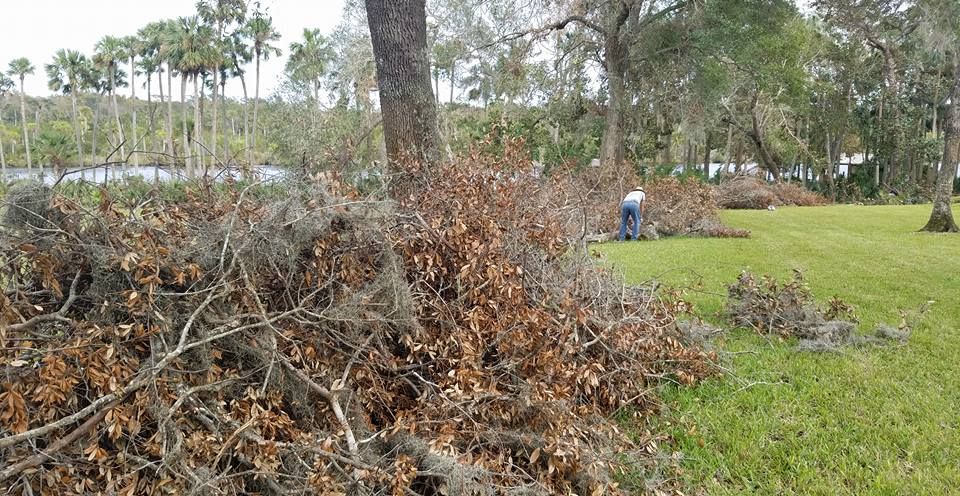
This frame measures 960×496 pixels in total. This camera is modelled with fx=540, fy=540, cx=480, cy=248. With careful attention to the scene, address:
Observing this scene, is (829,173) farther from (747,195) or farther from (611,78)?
(611,78)

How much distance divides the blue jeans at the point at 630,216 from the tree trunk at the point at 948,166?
21.5 ft

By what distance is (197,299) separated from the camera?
92.4 inches

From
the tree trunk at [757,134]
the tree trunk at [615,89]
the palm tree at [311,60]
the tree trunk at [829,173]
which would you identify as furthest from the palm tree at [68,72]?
the tree trunk at [829,173]

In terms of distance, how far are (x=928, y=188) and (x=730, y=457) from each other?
30227mm

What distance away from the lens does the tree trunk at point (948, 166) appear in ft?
36.9

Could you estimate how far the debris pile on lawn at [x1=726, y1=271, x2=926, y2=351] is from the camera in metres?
4.69

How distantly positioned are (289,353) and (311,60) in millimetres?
28634

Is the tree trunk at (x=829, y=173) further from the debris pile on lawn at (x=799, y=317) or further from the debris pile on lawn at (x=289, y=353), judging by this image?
the debris pile on lawn at (x=289, y=353)

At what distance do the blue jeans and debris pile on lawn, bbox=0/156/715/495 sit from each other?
26.8 feet

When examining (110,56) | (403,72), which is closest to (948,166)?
(403,72)

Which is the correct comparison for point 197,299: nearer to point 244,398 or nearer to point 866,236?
point 244,398

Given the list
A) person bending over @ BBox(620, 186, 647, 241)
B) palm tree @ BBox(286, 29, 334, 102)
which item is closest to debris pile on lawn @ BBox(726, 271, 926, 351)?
person bending over @ BBox(620, 186, 647, 241)

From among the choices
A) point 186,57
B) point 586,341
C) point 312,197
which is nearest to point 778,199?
point 586,341

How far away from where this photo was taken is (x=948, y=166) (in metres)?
11.4
